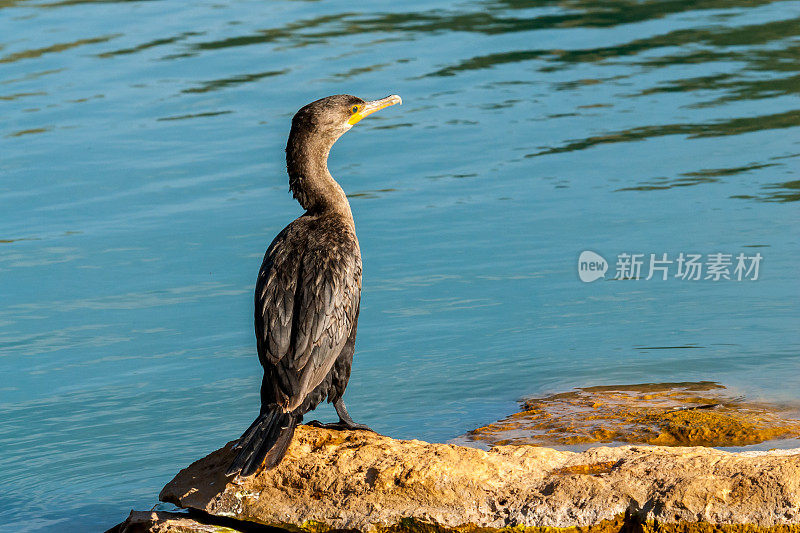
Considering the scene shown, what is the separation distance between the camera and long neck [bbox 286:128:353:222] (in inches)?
235

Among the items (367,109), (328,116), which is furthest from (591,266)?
(328,116)

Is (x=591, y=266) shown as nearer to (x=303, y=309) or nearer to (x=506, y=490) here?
(x=303, y=309)

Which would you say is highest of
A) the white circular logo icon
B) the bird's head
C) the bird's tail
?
the bird's head

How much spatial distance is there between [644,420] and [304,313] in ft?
6.52

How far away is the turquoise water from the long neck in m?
1.49

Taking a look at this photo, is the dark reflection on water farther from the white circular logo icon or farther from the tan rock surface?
the tan rock surface

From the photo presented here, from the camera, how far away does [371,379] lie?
7.61 meters

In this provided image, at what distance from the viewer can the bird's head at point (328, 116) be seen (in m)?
6.08

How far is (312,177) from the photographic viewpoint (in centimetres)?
600

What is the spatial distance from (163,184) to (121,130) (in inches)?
76.2

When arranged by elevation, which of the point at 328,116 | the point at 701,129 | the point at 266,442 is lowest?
the point at 266,442

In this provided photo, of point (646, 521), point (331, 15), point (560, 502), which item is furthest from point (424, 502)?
point (331, 15)

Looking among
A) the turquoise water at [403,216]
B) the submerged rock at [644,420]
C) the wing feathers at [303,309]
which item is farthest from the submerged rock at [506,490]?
the turquoise water at [403,216]

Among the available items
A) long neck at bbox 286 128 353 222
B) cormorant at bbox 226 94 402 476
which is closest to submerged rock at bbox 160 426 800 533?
cormorant at bbox 226 94 402 476
